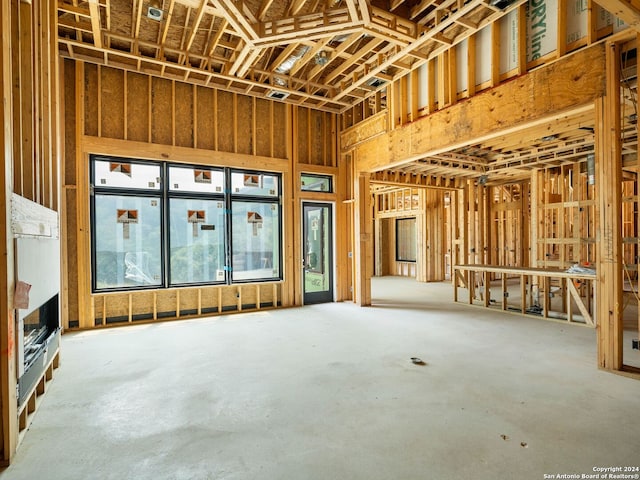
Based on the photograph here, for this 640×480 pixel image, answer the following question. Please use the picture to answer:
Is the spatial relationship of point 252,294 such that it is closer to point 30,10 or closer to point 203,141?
point 203,141

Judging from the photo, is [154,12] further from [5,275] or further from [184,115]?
[5,275]

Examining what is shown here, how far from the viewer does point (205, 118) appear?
6691 millimetres

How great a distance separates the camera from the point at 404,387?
3240 mm

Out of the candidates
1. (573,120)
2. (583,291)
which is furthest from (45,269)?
(583,291)

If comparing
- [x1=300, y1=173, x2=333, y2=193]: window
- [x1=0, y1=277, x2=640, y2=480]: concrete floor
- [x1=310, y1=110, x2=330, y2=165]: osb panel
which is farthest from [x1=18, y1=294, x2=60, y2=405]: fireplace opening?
[x1=310, y1=110, x2=330, y2=165]: osb panel

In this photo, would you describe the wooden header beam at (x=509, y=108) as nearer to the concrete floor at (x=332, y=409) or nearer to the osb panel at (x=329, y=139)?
the osb panel at (x=329, y=139)

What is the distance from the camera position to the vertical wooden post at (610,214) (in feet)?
11.4

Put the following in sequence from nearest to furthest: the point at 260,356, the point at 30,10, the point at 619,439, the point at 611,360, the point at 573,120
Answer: the point at 619,439 < the point at 30,10 < the point at 611,360 < the point at 260,356 < the point at 573,120

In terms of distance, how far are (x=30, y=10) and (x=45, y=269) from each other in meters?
2.45

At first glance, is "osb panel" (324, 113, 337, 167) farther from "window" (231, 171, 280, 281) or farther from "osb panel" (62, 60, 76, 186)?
"osb panel" (62, 60, 76, 186)

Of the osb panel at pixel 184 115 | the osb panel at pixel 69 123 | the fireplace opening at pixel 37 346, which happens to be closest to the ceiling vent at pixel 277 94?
the osb panel at pixel 184 115

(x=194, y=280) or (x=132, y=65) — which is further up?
(x=132, y=65)

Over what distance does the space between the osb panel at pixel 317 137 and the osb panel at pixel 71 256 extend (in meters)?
4.76

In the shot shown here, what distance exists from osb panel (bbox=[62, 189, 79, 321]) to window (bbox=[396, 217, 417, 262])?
1095 centimetres
